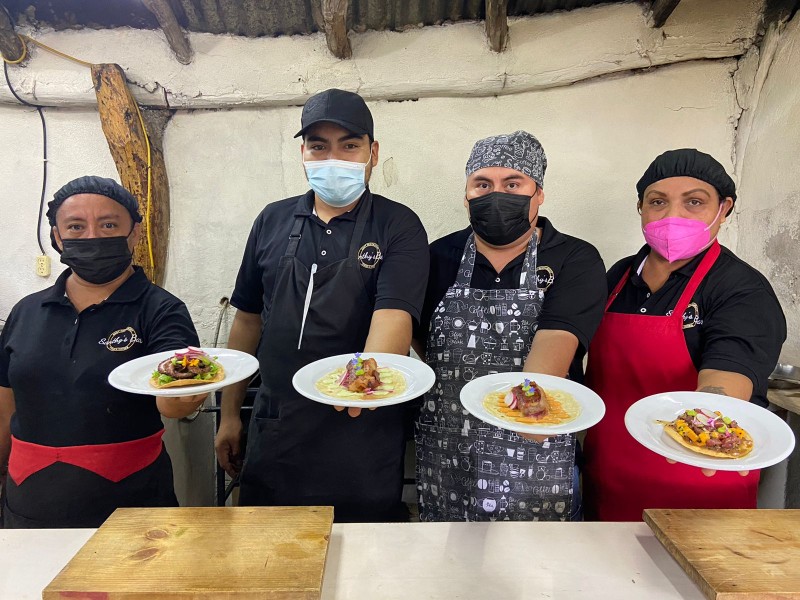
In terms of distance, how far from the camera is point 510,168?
2.01 metres

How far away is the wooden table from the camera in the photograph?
1.14 metres

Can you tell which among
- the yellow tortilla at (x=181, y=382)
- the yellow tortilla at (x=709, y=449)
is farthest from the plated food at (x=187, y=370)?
the yellow tortilla at (x=709, y=449)

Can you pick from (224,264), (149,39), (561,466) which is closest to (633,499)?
(561,466)

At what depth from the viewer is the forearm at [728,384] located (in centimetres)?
161

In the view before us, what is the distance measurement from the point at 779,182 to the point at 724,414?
197 centimetres

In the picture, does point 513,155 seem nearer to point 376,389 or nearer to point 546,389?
point 546,389

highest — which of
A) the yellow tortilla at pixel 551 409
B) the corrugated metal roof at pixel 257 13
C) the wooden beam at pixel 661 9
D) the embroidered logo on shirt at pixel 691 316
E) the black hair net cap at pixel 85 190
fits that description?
the corrugated metal roof at pixel 257 13

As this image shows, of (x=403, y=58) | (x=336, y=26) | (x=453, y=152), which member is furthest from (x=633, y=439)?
(x=336, y=26)

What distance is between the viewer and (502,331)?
6.55 ft

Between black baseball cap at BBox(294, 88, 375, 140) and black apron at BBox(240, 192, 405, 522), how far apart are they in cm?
40

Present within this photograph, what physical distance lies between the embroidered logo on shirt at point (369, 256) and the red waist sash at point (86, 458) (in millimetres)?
1243

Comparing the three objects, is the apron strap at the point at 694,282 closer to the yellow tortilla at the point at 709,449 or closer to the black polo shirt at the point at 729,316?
the black polo shirt at the point at 729,316

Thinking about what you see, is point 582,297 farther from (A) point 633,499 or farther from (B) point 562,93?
(B) point 562,93

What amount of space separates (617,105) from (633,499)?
8.39 feet
